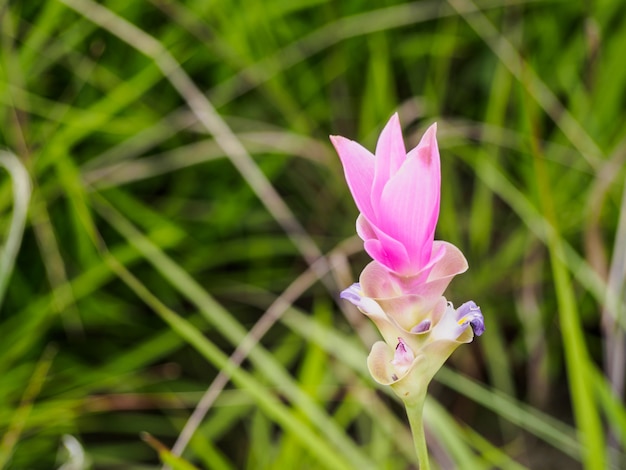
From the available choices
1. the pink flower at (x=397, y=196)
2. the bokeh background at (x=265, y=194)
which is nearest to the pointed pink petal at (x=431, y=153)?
the pink flower at (x=397, y=196)

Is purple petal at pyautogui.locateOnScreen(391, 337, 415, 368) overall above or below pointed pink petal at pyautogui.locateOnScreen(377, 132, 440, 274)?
below

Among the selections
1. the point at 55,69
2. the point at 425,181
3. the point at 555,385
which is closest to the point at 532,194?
the point at 555,385

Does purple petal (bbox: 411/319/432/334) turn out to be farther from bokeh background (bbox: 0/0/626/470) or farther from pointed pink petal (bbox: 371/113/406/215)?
bokeh background (bbox: 0/0/626/470)

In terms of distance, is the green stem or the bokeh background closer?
the green stem

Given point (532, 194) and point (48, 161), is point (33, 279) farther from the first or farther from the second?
point (532, 194)

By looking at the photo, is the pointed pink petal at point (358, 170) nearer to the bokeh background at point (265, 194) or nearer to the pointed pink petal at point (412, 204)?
the pointed pink petal at point (412, 204)

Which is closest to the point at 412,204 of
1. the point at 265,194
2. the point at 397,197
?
the point at 397,197

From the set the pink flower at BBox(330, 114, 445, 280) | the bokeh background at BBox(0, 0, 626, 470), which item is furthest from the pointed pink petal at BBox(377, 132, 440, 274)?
the bokeh background at BBox(0, 0, 626, 470)
